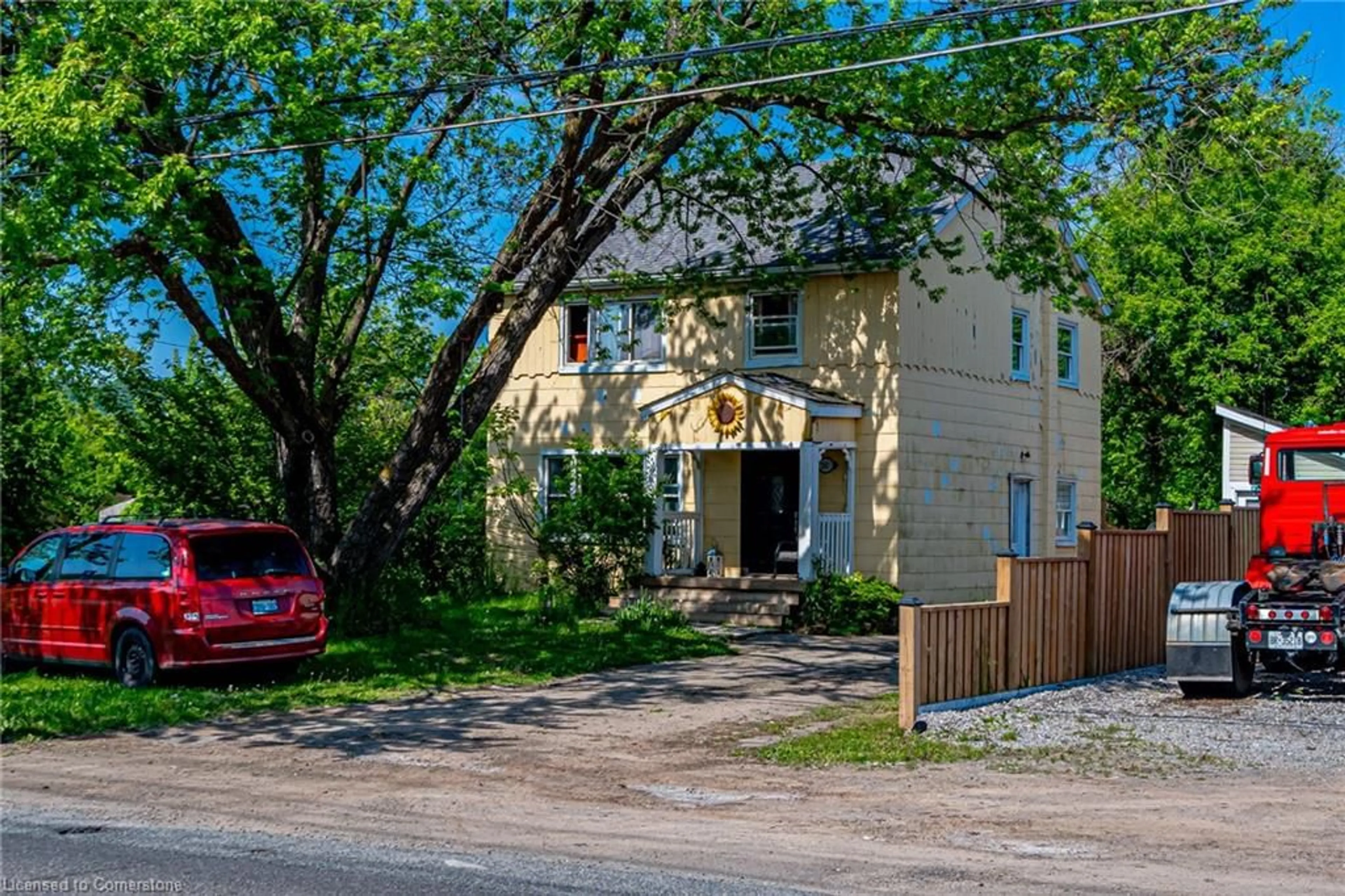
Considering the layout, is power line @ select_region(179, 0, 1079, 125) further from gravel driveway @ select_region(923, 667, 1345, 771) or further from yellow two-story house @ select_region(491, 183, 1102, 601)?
gravel driveway @ select_region(923, 667, 1345, 771)

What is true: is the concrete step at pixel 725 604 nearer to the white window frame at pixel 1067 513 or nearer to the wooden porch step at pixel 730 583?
the wooden porch step at pixel 730 583

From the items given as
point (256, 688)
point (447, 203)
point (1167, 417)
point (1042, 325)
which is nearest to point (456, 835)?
point (256, 688)

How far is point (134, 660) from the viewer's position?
1658cm

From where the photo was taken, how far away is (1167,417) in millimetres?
40125

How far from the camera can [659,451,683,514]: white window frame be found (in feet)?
90.8

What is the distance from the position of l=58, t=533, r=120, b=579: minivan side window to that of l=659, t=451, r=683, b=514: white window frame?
1196cm

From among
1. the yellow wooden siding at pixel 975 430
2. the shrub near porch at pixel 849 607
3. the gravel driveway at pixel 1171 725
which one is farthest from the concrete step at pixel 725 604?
the gravel driveway at pixel 1171 725

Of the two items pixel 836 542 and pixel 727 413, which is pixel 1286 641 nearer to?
pixel 836 542

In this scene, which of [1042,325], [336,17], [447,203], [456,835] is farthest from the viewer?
[1042,325]

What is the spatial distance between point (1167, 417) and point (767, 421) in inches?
713

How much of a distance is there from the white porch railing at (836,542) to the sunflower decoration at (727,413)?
2.08 meters

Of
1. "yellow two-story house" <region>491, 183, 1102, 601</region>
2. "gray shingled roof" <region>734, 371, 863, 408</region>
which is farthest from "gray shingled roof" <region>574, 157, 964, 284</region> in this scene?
"gray shingled roof" <region>734, 371, 863, 408</region>

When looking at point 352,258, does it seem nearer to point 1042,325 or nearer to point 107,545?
point 107,545

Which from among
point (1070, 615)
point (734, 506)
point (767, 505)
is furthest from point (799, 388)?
point (1070, 615)
